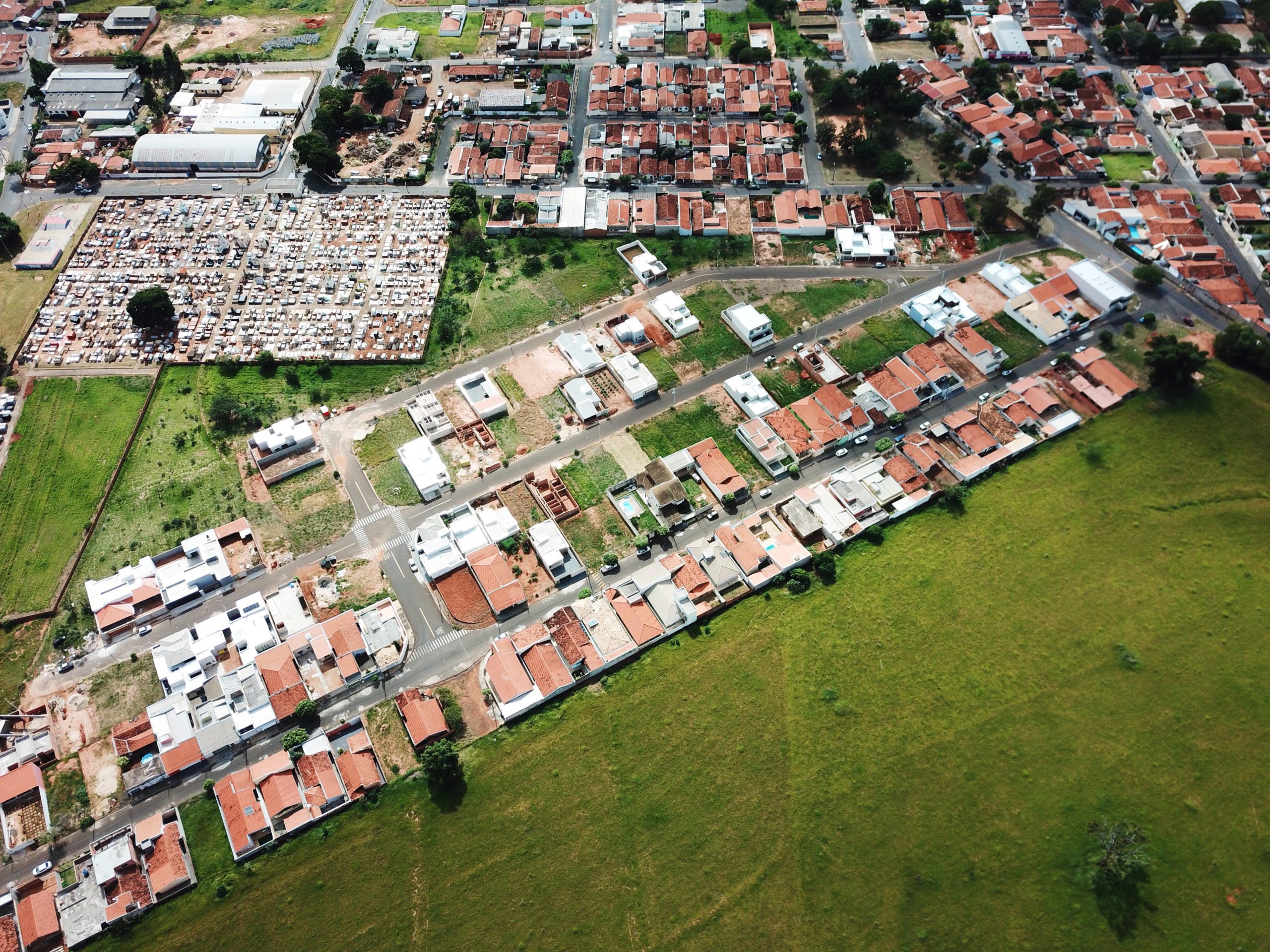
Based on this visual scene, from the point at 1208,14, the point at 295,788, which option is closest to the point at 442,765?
the point at 295,788

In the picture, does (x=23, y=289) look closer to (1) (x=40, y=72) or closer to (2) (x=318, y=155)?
(2) (x=318, y=155)

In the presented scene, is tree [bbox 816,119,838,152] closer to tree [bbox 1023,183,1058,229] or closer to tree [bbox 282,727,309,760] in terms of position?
tree [bbox 1023,183,1058,229]

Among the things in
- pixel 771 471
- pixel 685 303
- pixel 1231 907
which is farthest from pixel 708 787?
pixel 685 303

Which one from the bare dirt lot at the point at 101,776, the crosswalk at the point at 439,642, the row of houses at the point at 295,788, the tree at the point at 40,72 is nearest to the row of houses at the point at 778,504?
the crosswalk at the point at 439,642

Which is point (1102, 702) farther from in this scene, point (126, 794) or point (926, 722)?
point (126, 794)

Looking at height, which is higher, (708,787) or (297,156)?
(297,156)

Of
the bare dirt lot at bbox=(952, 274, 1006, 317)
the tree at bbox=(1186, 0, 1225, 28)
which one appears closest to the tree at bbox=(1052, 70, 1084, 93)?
the tree at bbox=(1186, 0, 1225, 28)
